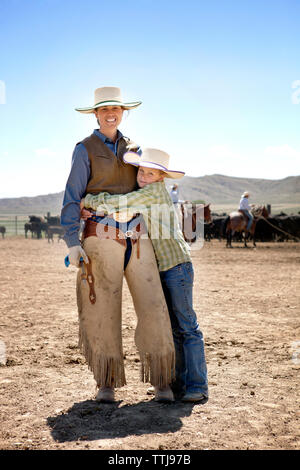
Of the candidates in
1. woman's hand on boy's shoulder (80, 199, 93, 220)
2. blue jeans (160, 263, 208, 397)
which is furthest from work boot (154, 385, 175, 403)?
woman's hand on boy's shoulder (80, 199, 93, 220)

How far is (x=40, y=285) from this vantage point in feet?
31.8

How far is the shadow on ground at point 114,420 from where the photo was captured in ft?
9.93

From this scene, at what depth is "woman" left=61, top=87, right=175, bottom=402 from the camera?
137 inches

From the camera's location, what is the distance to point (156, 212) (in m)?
3.53

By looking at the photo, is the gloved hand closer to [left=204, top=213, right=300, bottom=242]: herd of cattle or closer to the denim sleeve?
the denim sleeve

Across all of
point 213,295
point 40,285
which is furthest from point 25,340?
point 40,285

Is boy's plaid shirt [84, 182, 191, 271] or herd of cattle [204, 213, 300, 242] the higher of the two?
boy's plaid shirt [84, 182, 191, 271]

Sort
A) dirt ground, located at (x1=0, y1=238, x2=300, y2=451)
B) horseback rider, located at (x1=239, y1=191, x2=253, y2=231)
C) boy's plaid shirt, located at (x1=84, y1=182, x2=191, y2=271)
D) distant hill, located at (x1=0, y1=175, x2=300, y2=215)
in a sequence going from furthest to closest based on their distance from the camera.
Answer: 1. distant hill, located at (x1=0, y1=175, x2=300, y2=215)
2. horseback rider, located at (x1=239, y1=191, x2=253, y2=231)
3. boy's plaid shirt, located at (x1=84, y1=182, x2=191, y2=271)
4. dirt ground, located at (x1=0, y1=238, x2=300, y2=451)

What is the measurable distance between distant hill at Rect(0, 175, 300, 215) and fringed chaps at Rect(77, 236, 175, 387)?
124 metres

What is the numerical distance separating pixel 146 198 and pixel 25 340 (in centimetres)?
272

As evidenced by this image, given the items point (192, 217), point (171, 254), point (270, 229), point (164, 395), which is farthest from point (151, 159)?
point (270, 229)

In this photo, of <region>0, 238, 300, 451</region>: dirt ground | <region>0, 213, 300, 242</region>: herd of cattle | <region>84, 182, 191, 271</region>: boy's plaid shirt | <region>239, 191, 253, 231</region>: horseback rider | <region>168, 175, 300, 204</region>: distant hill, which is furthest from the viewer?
<region>168, 175, 300, 204</region>: distant hill

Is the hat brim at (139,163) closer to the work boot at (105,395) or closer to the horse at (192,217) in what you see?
the work boot at (105,395)

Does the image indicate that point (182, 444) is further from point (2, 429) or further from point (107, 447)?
point (2, 429)
